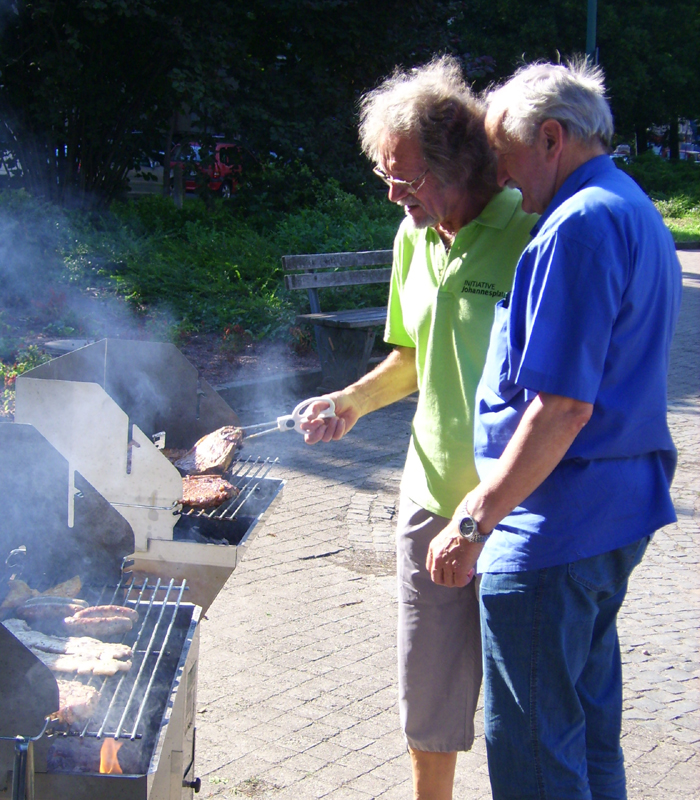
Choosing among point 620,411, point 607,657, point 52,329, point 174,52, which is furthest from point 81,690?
point 174,52

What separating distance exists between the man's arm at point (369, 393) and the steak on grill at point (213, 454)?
657mm

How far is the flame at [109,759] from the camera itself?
1.74 m

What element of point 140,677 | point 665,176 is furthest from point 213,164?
point 665,176

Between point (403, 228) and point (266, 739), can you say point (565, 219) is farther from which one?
point (266, 739)

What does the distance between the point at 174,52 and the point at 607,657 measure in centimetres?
1079

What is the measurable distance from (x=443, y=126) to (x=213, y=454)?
162cm

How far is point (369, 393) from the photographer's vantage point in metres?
2.70

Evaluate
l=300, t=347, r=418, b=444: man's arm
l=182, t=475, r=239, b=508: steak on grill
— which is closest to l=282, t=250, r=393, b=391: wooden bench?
l=182, t=475, r=239, b=508: steak on grill

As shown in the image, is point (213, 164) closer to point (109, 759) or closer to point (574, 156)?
point (574, 156)

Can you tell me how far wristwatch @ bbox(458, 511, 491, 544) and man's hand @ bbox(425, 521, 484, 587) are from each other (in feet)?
0.04

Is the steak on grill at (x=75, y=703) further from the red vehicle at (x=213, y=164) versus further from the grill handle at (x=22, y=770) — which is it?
the red vehicle at (x=213, y=164)

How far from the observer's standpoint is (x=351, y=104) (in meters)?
12.0

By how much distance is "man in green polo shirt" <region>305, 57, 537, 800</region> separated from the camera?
7.13 feet

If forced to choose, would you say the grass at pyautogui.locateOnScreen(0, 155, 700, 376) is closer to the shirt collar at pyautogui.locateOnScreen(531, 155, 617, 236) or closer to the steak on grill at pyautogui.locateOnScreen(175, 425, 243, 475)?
the steak on grill at pyautogui.locateOnScreen(175, 425, 243, 475)
